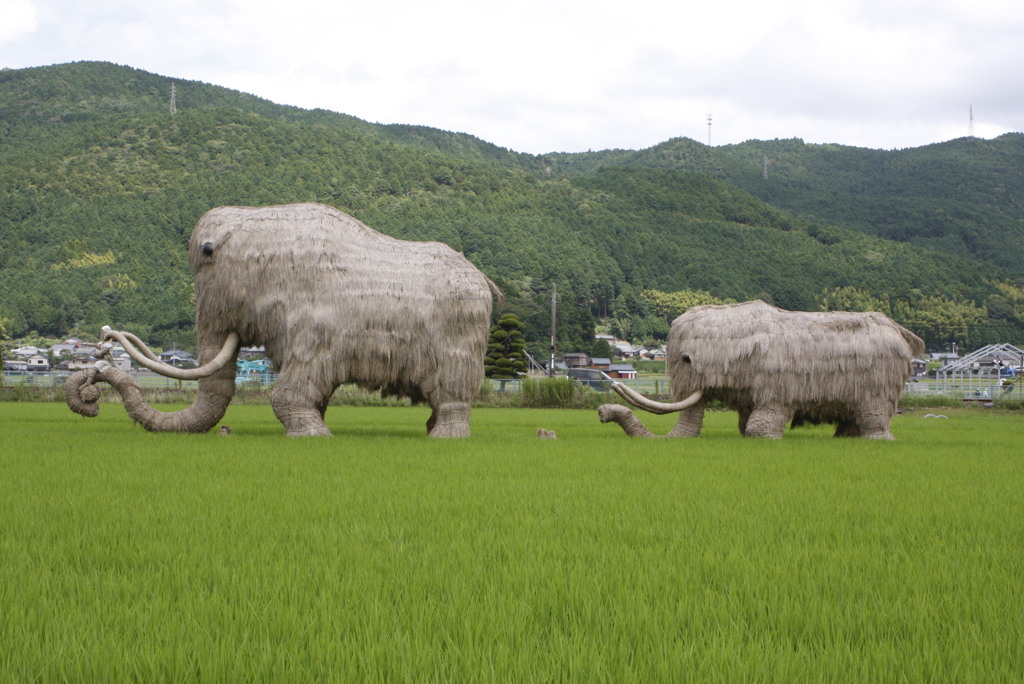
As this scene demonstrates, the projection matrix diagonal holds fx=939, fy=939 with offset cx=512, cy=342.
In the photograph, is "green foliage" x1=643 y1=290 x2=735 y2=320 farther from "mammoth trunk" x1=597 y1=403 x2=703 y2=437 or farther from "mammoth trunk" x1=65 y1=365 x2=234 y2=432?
"mammoth trunk" x1=65 y1=365 x2=234 y2=432

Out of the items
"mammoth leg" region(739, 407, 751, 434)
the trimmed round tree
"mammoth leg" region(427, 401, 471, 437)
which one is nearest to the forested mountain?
the trimmed round tree

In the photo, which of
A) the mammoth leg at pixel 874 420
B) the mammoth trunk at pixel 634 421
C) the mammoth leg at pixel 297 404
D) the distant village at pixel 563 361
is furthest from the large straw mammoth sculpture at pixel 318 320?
the distant village at pixel 563 361

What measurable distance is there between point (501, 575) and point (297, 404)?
6.92m

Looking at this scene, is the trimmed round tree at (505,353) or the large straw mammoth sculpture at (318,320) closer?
the large straw mammoth sculpture at (318,320)

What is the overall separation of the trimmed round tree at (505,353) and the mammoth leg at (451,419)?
21.0 m

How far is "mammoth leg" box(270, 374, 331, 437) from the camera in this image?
9984 millimetres

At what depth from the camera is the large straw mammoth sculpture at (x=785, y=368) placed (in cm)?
1119

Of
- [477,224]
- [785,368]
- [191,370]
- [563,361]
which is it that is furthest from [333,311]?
[477,224]

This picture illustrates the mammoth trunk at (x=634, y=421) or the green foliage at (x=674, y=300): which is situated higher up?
the green foliage at (x=674, y=300)

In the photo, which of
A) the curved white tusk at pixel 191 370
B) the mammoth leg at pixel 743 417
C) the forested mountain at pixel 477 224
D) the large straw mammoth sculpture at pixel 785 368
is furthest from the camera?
the forested mountain at pixel 477 224

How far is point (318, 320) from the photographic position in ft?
32.7

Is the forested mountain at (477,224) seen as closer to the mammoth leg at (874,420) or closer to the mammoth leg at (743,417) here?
the mammoth leg at (743,417)

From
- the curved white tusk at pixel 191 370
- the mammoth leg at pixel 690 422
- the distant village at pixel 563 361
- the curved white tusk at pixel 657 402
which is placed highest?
the curved white tusk at pixel 191 370

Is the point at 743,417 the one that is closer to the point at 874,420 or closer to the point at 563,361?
the point at 874,420
